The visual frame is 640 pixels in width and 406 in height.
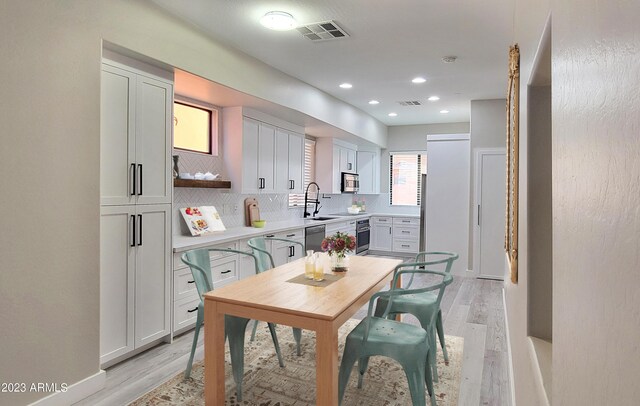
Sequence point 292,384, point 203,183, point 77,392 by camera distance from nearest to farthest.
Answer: point 77,392
point 292,384
point 203,183

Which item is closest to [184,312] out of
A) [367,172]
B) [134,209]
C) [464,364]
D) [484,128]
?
[134,209]

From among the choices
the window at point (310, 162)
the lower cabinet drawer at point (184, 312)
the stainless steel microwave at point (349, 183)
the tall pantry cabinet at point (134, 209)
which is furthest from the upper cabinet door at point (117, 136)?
the stainless steel microwave at point (349, 183)

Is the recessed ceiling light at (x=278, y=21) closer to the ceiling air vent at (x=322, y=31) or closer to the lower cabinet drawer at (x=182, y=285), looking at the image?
the ceiling air vent at (x=322, y=31)

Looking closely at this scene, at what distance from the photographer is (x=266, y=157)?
5.06 meters

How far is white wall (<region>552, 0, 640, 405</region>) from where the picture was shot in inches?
18.6

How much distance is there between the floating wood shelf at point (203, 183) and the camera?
3802 millimetres

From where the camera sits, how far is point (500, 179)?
5.85 m

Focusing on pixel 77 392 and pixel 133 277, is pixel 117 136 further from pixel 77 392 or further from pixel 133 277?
pixel 77 392

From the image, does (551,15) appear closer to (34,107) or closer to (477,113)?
(34,107)

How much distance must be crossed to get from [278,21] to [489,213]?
166 inches

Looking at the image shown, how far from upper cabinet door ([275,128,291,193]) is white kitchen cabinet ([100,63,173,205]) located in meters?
2.05

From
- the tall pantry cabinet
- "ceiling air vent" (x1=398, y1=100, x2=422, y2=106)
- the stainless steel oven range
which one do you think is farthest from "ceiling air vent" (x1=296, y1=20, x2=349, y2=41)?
the stainless steel oven range

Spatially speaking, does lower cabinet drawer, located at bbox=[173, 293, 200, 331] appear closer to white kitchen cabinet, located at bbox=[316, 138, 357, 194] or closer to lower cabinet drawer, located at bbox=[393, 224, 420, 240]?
white kitchen cabinet, located at bbox=[316, 138, 357, 194]

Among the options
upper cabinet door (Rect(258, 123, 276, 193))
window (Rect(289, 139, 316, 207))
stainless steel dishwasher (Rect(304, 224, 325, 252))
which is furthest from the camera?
window (Rect(289, 139, 316, 207))
